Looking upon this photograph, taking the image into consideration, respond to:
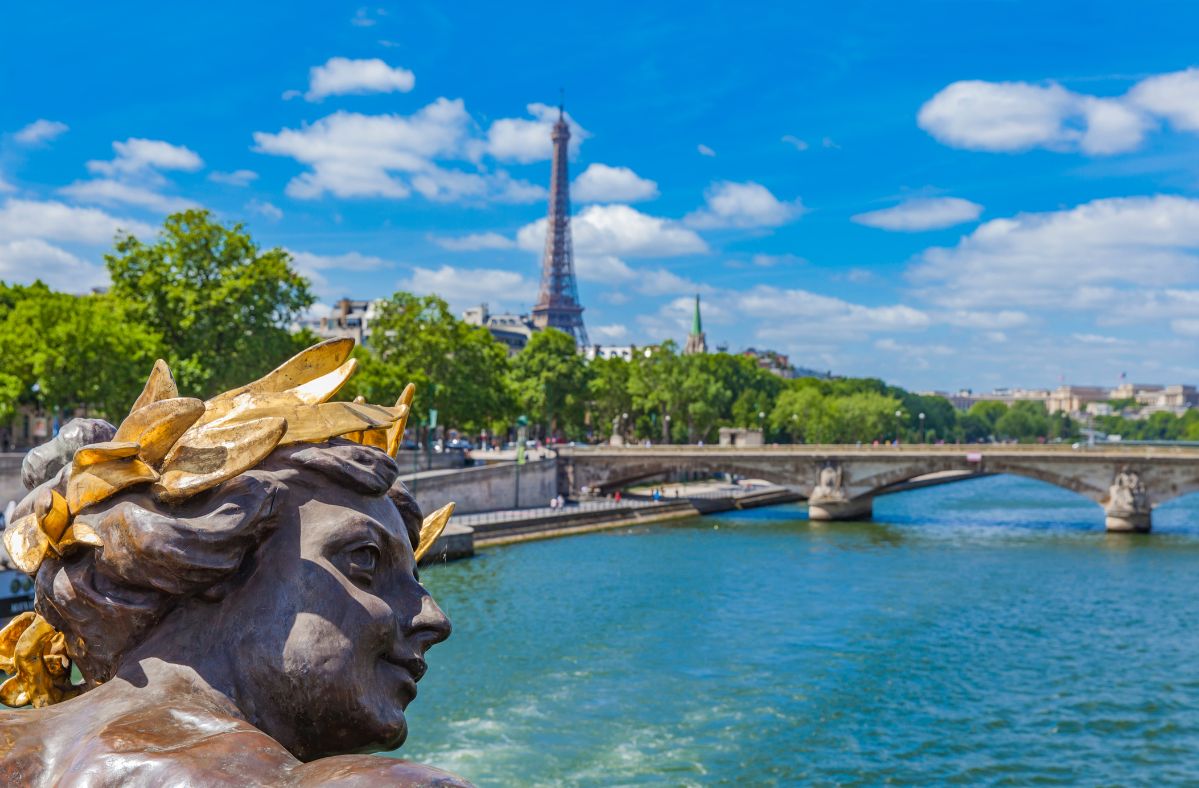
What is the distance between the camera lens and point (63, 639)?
2275 millimetres

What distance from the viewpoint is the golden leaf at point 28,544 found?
6.54 ft

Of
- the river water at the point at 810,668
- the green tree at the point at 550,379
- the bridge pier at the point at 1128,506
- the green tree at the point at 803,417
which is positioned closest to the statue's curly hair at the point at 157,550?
the river water at the point at 810,668

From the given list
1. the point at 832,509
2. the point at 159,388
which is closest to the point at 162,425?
the point at 159,388

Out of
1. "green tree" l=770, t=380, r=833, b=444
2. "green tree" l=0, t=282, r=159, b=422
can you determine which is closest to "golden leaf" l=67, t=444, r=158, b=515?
"green tree" l=0, t=282, r=159, b=422

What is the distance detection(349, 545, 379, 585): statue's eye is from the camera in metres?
2.03

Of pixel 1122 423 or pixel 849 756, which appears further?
pixel 1122 423

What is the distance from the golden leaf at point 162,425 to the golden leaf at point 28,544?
21 centimetres

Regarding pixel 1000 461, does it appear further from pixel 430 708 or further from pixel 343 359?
pixel 343 359

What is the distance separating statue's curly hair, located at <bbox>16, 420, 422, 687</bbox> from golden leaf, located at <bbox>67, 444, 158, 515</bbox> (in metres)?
0.02

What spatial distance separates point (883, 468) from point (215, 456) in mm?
47588

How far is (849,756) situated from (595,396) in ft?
177

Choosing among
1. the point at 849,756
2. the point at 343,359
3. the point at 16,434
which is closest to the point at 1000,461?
the point at 849,756

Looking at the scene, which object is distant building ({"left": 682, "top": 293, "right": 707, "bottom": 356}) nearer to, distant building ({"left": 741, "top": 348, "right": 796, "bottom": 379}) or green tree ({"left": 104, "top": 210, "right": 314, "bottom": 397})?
distant building ({"left": 741, "top": 348, "right": 796, "bottom": 379})

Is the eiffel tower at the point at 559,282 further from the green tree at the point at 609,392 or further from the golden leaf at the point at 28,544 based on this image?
the golden leaf at the point at 28,544
